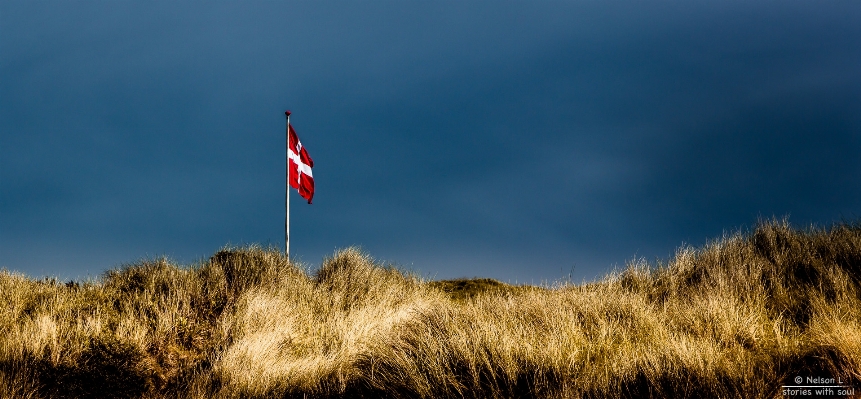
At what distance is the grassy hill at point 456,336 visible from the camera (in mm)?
5848

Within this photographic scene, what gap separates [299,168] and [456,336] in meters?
10.9

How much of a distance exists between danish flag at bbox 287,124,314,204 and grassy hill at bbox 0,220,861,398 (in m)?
4.24

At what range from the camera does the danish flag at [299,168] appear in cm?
1616

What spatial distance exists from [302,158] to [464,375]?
39.3ft

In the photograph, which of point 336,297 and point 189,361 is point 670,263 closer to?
point 336,297

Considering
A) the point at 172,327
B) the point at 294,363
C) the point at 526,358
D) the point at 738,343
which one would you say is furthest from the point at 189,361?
the point at 738,343

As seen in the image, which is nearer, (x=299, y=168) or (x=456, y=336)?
(x=456, y=336)

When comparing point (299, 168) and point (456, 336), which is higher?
point (299, 168)

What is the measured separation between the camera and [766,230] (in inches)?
508

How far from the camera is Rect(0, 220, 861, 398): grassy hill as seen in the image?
19.2 ft

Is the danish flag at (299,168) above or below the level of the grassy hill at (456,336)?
above

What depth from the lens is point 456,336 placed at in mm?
6684

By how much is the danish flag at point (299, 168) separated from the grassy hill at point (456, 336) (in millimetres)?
4235

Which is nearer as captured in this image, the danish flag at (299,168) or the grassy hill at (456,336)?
the grassy hill at (456,336)
